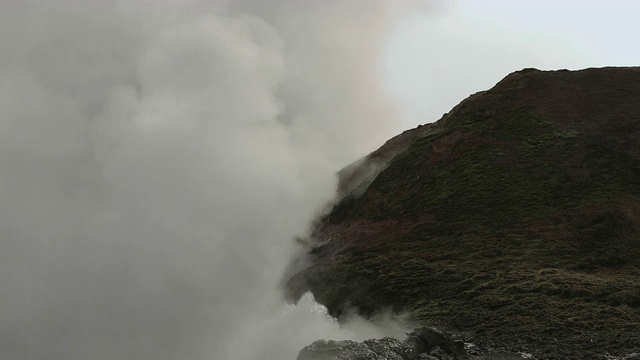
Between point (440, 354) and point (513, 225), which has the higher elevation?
point (513, 225)

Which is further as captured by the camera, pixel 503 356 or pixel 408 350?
pixel 503 356

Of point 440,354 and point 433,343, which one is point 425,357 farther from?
point 433,343

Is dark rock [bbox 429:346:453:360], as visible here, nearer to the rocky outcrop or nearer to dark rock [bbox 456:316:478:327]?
the rocky outcrop

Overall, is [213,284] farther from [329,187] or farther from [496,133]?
[496,133]

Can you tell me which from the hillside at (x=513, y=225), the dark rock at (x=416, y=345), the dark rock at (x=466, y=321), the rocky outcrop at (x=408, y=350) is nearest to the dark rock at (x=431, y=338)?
the rocky outcrop at (x=408, y=350)

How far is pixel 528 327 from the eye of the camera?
2681cm

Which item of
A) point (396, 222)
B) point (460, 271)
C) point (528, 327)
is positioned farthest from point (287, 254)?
point (528, 327)

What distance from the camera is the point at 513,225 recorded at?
4156 cm

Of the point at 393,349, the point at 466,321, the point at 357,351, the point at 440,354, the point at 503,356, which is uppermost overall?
the point at 357,351

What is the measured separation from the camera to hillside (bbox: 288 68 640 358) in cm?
2831

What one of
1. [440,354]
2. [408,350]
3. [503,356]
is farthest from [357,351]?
[503,356]

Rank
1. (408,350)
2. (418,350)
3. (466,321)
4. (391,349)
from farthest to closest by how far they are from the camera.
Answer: (466,321) < (418,350) < (408,350) < (391,349)

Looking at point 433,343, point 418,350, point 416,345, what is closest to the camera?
point 418,350

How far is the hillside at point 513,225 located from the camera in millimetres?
28312
